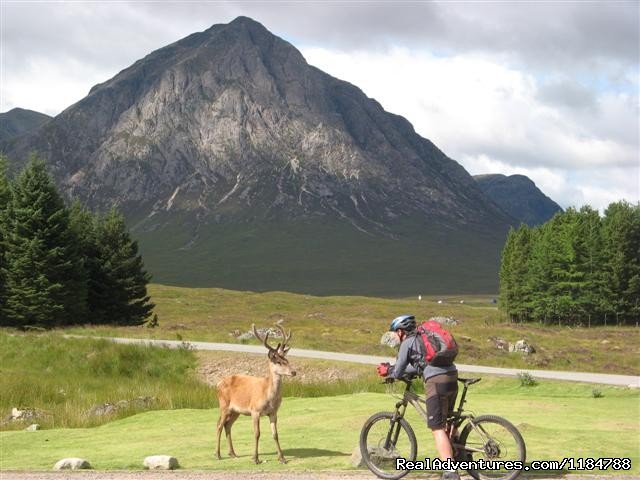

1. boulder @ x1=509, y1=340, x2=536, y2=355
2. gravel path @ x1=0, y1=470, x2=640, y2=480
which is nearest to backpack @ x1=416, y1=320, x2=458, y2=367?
gravel path @ x1=0, y1=470, x2=640, y2=480

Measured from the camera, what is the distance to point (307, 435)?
14961 mm

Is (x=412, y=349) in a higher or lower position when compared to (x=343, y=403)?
higher

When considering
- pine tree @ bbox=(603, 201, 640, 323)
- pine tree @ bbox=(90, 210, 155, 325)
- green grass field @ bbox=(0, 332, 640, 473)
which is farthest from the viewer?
pine tree @ bbox=(603, 201, 640, 323)

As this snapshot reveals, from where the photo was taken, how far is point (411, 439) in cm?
1132

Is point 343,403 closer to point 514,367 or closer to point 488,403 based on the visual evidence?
point 488,403

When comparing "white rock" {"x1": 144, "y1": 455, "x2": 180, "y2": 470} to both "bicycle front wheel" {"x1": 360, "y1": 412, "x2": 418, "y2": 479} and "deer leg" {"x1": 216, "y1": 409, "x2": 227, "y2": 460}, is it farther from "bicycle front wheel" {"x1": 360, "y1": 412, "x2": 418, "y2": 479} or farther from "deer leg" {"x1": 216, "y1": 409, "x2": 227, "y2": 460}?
"bicycle front wheel" {"x1": 360, "y1": 412, "x2": 418, "y2": 479}

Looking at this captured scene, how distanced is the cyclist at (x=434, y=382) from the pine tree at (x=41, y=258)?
42992 mm

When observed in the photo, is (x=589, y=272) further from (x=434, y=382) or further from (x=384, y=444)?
(x=434, y=382)

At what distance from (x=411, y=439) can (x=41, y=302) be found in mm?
44010

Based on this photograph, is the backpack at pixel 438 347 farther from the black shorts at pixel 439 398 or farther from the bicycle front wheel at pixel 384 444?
the bicycle front wheel at pixel 384 444

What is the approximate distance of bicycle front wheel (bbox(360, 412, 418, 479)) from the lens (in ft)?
37.2

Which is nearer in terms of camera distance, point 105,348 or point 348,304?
point 105,348

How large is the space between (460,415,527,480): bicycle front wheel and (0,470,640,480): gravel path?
38cm

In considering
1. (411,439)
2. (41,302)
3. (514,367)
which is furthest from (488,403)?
(41,302)
